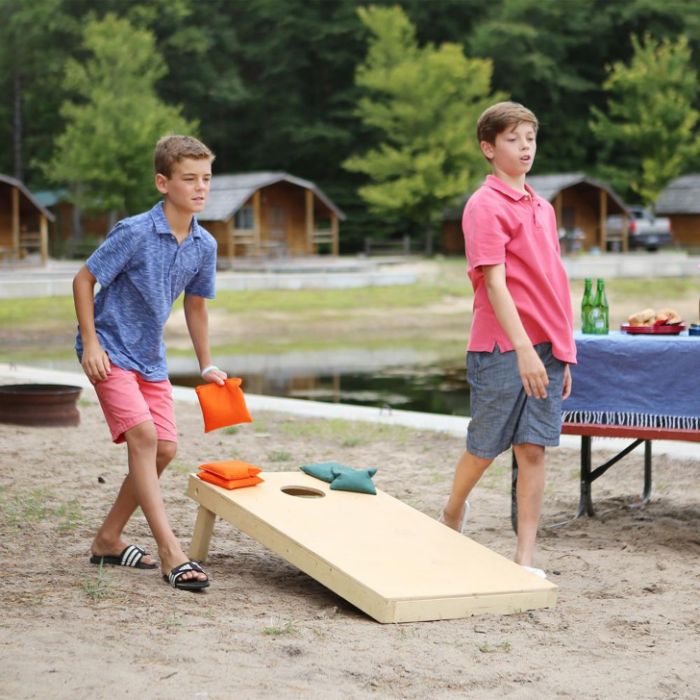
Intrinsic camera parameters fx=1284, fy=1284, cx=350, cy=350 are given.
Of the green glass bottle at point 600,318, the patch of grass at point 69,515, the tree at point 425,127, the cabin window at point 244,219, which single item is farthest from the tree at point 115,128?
the green glass bottle at point 600,318

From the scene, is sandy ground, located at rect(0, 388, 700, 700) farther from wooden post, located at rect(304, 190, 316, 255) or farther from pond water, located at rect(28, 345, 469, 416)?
wooden post, located at rect(304, 190, 316, 255)

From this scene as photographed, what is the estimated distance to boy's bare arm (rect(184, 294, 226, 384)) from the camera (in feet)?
17.5

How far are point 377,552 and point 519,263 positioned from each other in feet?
4.14

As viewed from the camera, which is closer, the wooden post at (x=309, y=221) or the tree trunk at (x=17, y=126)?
the wooden post at (x=309, y=221)

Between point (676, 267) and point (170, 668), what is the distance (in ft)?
118

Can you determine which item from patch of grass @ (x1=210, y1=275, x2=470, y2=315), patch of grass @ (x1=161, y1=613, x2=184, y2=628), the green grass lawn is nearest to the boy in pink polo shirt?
patch of grass @ (x1=161, y1=613, x2=184, y2=628)

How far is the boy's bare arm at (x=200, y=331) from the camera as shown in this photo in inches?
210

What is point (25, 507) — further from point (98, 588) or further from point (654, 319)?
point (654, 319)

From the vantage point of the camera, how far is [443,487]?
24.8 ft

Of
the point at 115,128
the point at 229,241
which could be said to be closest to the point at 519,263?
the point at 229,241

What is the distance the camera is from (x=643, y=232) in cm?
5372

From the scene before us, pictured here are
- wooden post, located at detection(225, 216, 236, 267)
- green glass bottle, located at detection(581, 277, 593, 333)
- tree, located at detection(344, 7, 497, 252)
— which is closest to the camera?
green glass bottle, located at detection(581, 277, 593, 333)

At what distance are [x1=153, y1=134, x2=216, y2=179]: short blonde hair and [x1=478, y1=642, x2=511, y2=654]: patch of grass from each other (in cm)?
215

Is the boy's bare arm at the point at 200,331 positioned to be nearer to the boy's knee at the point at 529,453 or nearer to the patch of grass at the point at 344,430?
the boy's knee at the point at 529,453
